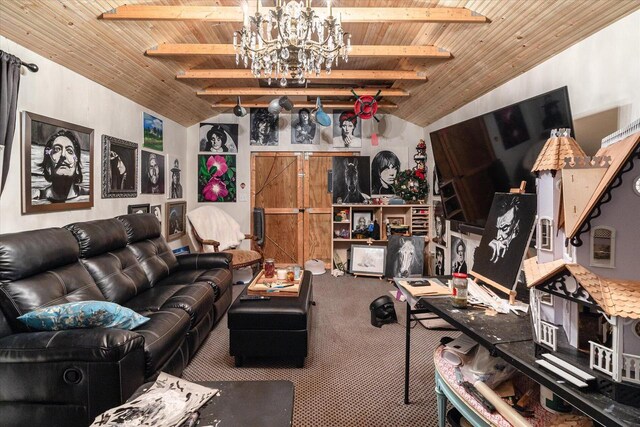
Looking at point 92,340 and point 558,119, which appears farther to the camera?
point 558,119

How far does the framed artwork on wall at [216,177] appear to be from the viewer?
5.79m

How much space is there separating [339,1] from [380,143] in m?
3.20

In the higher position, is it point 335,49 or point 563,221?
point 335,49

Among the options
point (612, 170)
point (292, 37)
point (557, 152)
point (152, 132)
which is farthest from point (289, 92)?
point (612, 170)

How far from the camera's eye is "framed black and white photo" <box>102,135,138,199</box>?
3.46 metres

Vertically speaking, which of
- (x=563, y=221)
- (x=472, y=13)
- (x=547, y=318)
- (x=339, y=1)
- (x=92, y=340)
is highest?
(x=339, y=1)

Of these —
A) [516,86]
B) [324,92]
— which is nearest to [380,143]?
[324,92]

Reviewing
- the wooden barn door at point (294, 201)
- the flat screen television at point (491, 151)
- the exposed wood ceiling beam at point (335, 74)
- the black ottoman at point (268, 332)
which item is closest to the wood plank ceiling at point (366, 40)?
the exposed wood ceiling beam at point (335, 74)

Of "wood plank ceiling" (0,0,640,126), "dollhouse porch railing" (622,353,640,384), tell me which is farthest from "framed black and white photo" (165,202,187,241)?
"dollhouse porch railing" (622,353,640,384)

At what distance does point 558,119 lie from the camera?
216cm

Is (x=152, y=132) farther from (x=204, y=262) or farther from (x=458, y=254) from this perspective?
(x=458, y=254)

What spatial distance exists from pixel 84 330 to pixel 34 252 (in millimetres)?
715

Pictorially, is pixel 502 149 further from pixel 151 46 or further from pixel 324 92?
pixel 151 46

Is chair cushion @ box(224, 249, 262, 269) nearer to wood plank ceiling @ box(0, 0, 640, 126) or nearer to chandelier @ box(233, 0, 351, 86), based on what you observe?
wood plank ceiling @ box(0, 0, 640, 126)
